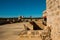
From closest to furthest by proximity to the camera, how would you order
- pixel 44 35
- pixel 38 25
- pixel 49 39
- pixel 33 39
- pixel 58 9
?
pixel 58 9
pixel 49 39
pixel 44 35
pixel 33 39
pixel 38 25

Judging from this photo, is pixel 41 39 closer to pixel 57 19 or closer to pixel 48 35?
pixel 48 35

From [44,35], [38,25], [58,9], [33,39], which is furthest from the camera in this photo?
[38,25]

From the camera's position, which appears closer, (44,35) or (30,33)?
(44,35)

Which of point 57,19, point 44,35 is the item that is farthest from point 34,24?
point 57,19

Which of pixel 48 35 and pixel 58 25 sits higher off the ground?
pixel 58 25

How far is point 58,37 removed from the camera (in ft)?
12.1

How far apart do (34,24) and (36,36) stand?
2.64 metres

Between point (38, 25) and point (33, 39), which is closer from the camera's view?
point (33, 39)

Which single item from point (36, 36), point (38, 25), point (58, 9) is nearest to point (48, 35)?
point (36, 36)

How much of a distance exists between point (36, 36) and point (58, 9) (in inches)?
78.0

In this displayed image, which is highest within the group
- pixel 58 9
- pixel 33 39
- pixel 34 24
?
pixel 58 9

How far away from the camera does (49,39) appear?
4.57m

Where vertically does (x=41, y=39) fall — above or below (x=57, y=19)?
below

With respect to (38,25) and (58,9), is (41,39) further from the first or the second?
(38,25)
